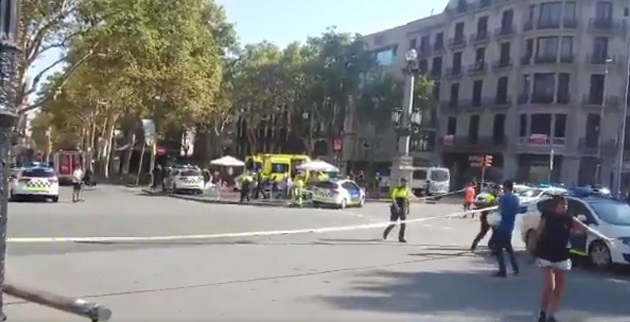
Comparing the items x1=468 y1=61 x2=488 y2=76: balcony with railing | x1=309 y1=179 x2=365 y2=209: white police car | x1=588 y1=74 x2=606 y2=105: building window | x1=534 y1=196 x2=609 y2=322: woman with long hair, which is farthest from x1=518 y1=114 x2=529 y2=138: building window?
x1=534 y1=196 x2=609 y2=322: woman with long hair

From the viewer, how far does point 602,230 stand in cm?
1545

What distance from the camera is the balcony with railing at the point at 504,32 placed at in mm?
62531

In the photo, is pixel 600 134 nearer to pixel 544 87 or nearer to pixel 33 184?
pixel 544 87

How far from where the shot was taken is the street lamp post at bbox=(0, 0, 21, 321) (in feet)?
14.1

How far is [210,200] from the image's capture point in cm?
3812

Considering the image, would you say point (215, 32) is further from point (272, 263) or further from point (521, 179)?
point (272, 263)

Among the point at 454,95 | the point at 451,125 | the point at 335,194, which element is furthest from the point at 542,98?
the point at 335,194

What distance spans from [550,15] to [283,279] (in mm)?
52490

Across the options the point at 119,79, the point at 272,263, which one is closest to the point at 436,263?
the point at 272,263

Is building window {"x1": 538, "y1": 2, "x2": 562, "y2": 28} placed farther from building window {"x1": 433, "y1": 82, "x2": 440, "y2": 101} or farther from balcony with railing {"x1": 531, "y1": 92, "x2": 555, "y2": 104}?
building window {"x1": 433, "y1": 82, "x2": 440, "y2": 101}

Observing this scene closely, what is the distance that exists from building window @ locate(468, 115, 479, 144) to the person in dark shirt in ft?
172

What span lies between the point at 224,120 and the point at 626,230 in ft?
180

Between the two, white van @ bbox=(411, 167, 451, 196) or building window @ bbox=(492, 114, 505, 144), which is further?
building window @ bbox=(492, 114, 505, 144)

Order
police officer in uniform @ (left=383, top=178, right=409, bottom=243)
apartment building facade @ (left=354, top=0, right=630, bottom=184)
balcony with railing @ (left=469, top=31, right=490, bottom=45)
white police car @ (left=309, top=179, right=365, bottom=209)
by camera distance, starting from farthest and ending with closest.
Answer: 1. balcony with railing @ (left=469, top=31, right=490, bottom=45)
2. apartment building facade @ (left=354, top=0, right=630, bottom=184)
3. white police car @ (left=309, top=179, right=365, bottom=209)
4. police officer in uniform @ (left=383, top=178, right=409, bottom=243)
